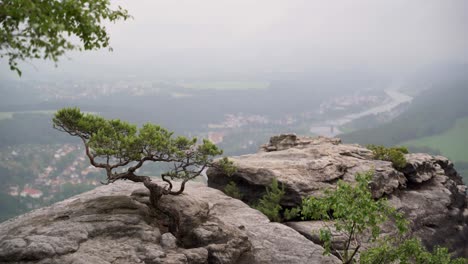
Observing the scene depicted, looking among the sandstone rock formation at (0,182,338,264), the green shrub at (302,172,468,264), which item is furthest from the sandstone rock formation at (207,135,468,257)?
the green shrub at (302,172,468,264)

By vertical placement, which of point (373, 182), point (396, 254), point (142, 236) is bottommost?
point (396, 254)

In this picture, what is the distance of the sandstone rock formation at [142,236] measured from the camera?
50.0ft

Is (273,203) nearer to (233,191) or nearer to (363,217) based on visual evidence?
(233,191)

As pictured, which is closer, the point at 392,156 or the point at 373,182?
the point at 373,182

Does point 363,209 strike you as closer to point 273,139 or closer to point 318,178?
point 318,178

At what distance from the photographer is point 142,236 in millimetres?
17266

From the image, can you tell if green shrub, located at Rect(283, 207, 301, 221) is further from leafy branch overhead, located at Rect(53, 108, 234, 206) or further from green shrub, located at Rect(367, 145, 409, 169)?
green shrub, located at Rect(367, 145, 409, 169)

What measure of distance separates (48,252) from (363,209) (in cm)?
1478

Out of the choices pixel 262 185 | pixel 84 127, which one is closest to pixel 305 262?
pixel 262 185

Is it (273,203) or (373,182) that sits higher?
(373,182)

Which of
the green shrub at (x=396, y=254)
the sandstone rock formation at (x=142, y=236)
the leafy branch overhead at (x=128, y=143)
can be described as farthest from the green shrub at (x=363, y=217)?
the leafy branch overhead at (x=128, y=143)

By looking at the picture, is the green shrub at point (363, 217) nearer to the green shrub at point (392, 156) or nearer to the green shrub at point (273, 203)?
the green shrub at point (273, 203)

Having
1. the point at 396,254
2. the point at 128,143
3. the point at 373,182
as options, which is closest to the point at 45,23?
the point at 128,143

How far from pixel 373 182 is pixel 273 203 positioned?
36.0 feet
